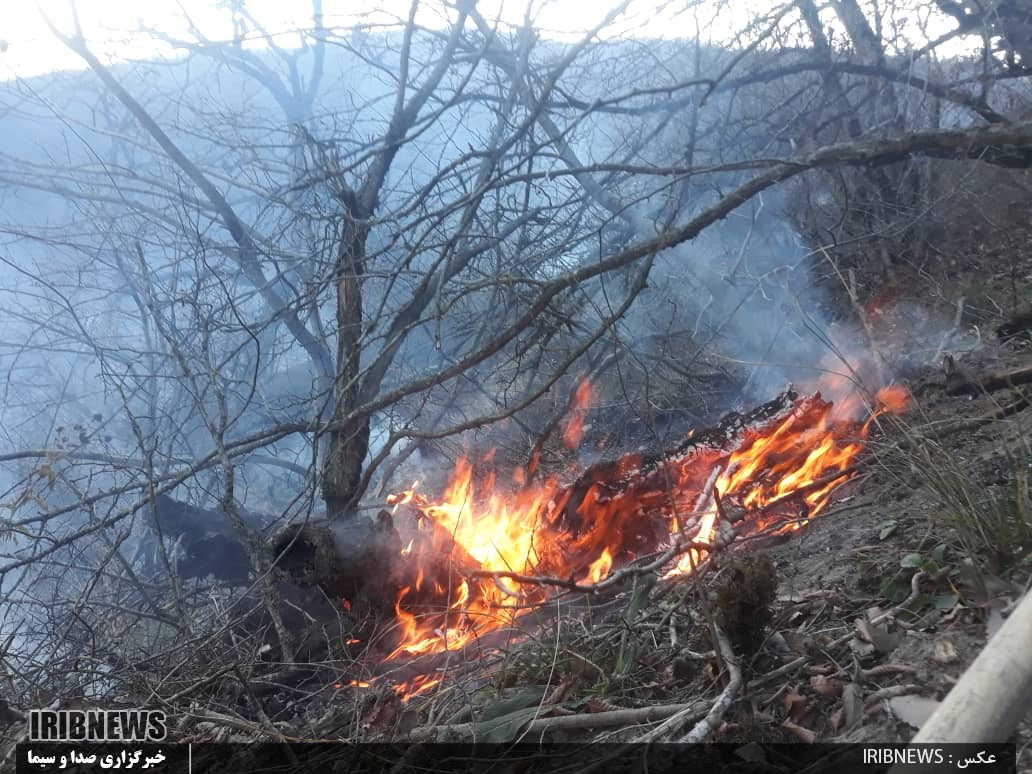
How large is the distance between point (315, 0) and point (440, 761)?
321 inches

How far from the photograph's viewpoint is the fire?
14.1 feet

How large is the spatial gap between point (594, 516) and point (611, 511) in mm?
112

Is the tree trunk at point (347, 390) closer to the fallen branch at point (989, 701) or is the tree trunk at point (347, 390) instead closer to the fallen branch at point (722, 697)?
the fallen branch at point (722, 697)

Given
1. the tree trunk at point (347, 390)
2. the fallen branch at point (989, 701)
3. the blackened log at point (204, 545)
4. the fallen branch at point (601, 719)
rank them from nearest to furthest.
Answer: the fallen branch at point (989, 701) → the fallen branch at point (601, 719) → the tree trunk at point (347, 390) → the blackened log at point (204, 545)

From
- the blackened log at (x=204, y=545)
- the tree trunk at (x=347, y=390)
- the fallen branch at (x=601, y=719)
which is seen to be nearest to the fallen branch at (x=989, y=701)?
the fallen branch at (x=601, y=719)

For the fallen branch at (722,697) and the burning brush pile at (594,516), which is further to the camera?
the burning brush pile at (594,516)

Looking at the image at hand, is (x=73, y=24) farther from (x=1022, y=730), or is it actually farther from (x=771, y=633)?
(x=1022, y=730)

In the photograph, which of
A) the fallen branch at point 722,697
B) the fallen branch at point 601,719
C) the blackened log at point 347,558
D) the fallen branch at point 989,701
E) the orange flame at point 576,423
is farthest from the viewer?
the orange flame at point 576,423

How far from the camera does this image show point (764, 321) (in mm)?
8172

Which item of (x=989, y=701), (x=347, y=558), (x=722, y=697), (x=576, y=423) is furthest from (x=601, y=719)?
(x=576, y=423)

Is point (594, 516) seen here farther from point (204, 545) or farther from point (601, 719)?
point (204, 545)

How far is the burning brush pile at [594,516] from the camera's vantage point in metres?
4.27

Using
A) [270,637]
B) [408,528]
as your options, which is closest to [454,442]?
[408,528]

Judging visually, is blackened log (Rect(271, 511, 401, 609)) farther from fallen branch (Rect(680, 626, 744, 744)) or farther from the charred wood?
the charred wood
